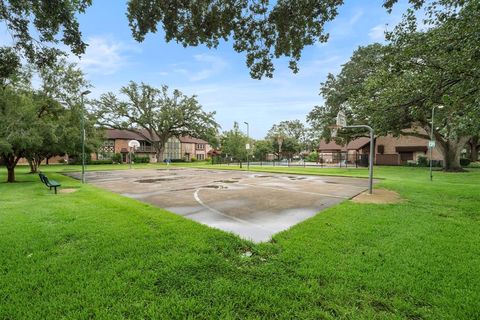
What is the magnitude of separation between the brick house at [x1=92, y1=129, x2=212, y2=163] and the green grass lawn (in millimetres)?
45019

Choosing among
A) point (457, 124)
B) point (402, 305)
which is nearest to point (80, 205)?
point (402, 305)

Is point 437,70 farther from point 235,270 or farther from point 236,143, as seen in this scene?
point 236,143

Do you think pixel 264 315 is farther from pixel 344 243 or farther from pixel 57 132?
pixel 57 132

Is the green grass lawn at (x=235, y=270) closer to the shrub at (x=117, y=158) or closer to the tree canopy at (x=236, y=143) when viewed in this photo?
the tree canopy at (x=236, y=143)

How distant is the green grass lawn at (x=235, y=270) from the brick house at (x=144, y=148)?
45.0 metres

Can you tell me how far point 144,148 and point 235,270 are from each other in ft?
204

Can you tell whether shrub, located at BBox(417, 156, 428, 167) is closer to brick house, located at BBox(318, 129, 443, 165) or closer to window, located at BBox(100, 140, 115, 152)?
brick house, located at BBox(318, 129, 443, 165)

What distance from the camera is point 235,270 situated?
371 centimetres

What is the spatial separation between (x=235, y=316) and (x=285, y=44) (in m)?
5.88

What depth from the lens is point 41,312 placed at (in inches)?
107

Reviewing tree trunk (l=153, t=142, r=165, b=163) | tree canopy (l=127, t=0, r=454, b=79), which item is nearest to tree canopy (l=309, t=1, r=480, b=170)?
tree canopy (l=127, t=0, r=454, b=79)

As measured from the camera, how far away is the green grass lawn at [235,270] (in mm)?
2816

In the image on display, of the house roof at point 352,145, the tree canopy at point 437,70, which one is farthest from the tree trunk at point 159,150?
the tree canopy at point 437,70

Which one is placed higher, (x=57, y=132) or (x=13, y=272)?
(x=57, y=132)
